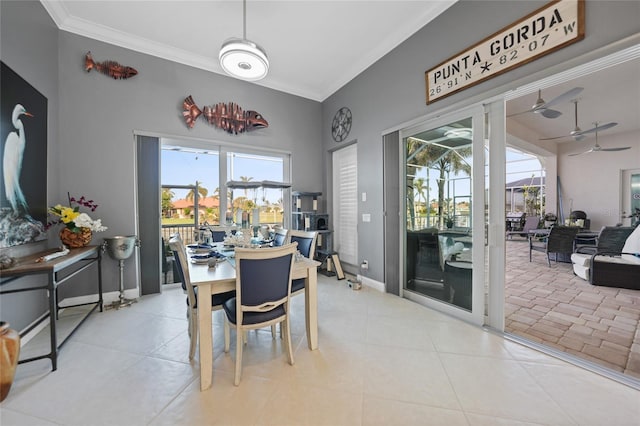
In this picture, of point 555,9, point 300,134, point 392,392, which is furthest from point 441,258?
point 300,134

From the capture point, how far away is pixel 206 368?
1.66 meters

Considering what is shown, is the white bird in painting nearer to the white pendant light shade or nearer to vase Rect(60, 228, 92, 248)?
vase Rect(60, 228, 92, 248)

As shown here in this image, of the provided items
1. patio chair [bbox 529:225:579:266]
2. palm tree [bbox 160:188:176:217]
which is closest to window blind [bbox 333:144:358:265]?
palm tree [bbox 160:188:176:217]

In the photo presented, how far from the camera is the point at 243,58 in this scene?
2311mm

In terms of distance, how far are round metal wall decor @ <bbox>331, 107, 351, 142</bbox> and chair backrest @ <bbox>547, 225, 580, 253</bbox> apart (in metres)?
4.62

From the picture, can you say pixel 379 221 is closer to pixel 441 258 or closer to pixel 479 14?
pixel 441 258

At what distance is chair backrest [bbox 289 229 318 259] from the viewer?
8.57 ft

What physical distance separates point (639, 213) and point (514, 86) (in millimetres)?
7593

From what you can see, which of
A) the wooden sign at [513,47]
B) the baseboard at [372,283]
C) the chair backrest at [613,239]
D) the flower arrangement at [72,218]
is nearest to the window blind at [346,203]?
the baseboard at [372,283]

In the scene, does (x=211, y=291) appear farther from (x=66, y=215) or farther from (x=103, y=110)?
(x=103, y=110)

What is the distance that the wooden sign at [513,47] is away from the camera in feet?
5.66

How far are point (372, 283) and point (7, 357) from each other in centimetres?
361

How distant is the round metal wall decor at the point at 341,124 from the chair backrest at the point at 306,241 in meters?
2.29

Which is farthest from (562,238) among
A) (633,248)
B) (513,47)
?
(513,47)
